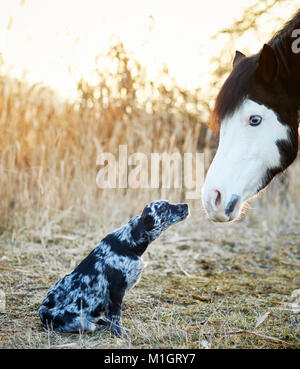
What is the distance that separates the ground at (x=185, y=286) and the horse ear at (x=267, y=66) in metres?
1.48

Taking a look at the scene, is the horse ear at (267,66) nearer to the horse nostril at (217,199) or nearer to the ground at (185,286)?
the horse nostril at (217,199)

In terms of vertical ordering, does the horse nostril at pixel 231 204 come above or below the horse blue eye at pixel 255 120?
below

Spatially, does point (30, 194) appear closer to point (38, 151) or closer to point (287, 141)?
point (38, 151)

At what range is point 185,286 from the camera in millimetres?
3373

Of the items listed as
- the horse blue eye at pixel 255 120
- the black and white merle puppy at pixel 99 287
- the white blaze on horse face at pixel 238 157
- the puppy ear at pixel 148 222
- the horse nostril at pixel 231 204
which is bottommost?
the black and white merle puppy at pixel 99 287

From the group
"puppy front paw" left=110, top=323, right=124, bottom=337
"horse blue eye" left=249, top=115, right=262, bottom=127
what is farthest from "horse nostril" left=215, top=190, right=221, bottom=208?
"puppy front paw" left=110, top=323, right=124, bottom=337

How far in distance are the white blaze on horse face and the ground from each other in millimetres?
748

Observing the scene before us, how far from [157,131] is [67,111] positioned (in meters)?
1.39

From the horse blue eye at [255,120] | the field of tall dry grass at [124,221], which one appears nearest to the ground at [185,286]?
the field of tall dry grass at [124,221]

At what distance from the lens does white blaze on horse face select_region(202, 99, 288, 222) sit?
2.23m

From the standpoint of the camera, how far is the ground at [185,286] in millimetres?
2314

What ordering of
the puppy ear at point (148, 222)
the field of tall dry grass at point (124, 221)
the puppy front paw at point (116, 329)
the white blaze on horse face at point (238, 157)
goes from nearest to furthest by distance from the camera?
the white blaze on horse face at point (238, 157), the puppy front paw at point (116, 329), the field of tall dry grass at point (124, 221), the puppy ear at point (148, 222)

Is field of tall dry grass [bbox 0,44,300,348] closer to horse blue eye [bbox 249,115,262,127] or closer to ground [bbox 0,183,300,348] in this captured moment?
ground [bbox 0,183,300,348]

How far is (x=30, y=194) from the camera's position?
5.16 metres
